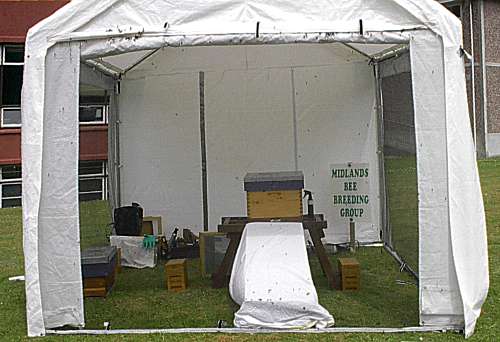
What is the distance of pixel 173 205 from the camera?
28.4ft

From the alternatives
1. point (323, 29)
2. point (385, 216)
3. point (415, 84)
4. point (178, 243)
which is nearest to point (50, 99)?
point (323, 29)

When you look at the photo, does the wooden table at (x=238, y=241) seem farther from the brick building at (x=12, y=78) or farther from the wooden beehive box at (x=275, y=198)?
the brick building at (x=12, y=78)

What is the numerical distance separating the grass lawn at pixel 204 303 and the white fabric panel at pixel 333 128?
655mm

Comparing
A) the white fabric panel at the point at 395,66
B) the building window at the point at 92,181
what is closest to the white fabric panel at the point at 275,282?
the white fabric panel at the point at 395,66

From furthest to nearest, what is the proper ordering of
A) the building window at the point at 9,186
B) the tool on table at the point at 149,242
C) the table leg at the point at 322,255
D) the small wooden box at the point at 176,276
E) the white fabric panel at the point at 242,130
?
the building window at the point at 9,186
the white fabric panel at the point at 242,130
the tool on table at the point at 149,242
the small wooden box at the point at 176,276
the table leg at the point at 322,255

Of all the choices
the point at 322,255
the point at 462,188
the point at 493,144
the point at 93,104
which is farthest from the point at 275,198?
the point at 493,144

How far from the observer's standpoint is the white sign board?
8.42m

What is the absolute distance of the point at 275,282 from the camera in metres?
5.20

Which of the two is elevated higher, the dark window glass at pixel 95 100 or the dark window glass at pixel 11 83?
the dark window glass at pixel 11 83

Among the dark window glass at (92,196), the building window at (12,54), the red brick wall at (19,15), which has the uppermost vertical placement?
the red brick wall at (19,15)

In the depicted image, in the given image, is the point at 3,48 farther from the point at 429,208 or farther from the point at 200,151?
the point at 429,208

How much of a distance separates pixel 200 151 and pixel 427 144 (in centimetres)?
412

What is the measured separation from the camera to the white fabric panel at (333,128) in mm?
8508

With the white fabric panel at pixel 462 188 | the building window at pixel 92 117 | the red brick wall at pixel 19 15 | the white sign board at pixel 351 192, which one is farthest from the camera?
the red brick wall at pixel 19 15
